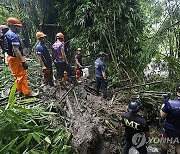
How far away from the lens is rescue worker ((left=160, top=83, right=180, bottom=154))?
3.83 metres

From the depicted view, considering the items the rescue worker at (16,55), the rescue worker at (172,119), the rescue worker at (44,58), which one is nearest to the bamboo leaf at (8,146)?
the rescue worker at (16,55)

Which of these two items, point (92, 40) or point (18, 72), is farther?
point (92, 40)

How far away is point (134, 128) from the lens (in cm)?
383

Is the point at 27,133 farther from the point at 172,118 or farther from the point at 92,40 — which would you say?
the point at 92,40

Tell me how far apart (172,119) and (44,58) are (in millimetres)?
3227

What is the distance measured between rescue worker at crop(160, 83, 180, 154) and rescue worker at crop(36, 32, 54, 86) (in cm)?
291

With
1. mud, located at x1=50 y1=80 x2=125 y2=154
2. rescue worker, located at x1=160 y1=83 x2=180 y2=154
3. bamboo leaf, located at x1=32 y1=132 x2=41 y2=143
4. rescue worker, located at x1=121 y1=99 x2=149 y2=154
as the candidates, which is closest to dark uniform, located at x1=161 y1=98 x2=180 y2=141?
rescue worker, located at x1=160 y1=83 x2=180 y2=154

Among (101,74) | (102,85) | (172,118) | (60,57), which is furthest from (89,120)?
(60,57)

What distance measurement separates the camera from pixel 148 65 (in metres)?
7.20

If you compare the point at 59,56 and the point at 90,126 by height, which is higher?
the point at 59,56

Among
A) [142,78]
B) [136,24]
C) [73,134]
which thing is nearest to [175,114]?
[73,134]

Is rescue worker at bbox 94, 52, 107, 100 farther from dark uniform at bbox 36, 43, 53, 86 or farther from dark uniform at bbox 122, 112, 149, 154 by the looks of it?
dark uniform at bbox 122, 112, 149, 154

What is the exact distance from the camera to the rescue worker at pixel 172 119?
151 inches

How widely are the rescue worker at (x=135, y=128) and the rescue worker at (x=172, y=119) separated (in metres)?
0.38
